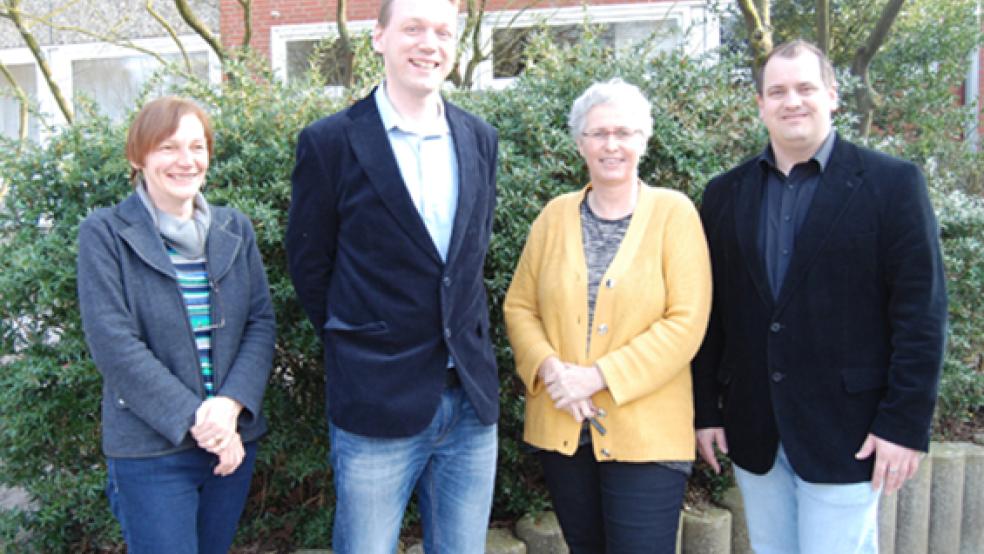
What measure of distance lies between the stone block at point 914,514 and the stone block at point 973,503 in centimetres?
35

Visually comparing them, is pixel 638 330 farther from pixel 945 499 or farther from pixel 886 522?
pixel 945 499

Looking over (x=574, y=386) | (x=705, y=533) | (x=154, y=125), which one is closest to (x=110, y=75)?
(x=154, y=125)

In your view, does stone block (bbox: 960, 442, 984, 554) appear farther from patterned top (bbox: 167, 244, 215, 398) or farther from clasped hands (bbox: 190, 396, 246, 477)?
patterned top (bbox: 167, 244, 215, 398)

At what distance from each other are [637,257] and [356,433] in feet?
3.40

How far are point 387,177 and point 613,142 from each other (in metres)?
0.76

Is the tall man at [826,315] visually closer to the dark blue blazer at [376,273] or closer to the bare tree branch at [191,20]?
the dark blue blazer at [376,273]

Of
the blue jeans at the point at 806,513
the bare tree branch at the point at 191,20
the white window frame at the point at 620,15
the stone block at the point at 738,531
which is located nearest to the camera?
the blue jeans at the point at 806,513

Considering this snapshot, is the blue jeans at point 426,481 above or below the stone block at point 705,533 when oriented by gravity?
above

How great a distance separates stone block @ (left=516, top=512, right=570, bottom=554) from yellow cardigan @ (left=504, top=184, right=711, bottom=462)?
38.9 inches

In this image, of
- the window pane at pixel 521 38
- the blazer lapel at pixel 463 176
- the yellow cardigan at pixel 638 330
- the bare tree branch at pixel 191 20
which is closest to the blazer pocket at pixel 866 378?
the yellow cardigan at pixel 638 330

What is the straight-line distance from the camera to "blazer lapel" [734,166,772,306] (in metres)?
2.55

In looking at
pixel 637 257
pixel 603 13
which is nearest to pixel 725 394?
pixel 637 257

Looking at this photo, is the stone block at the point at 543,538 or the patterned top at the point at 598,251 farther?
the stone block at the point at 543,538

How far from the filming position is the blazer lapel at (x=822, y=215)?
244 cm
